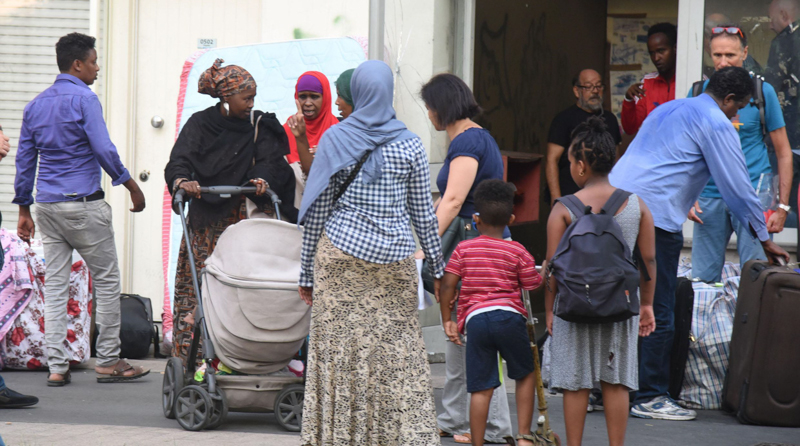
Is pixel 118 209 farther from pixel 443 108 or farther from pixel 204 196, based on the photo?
pixel 443 108

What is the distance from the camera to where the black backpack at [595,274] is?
4.02m

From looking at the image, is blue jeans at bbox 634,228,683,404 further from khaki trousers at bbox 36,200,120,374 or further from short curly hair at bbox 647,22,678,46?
khaki trousers at bbox 36,200,120,374

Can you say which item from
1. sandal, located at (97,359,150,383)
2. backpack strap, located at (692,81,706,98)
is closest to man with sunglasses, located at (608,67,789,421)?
backpack strap, located at (692,81,706,98)

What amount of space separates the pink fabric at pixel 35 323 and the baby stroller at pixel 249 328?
2.26m

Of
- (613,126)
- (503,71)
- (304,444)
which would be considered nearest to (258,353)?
(304,444)

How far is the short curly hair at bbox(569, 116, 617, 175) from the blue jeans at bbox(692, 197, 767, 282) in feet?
6.35

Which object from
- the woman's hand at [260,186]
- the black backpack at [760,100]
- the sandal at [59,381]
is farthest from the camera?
the sandal at [59,381]

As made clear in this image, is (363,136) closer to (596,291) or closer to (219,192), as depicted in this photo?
(596,291)

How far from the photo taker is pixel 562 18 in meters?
9.90

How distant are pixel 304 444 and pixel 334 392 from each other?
28 centimetres

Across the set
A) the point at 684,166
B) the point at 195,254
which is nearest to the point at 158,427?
the point at 195,254

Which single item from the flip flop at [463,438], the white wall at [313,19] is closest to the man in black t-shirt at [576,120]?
the white wall at [313,19]

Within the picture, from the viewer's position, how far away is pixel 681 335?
18.4ft

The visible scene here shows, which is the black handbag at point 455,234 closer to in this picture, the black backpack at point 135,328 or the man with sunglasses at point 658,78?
the man with sunglasses at point 658,78
